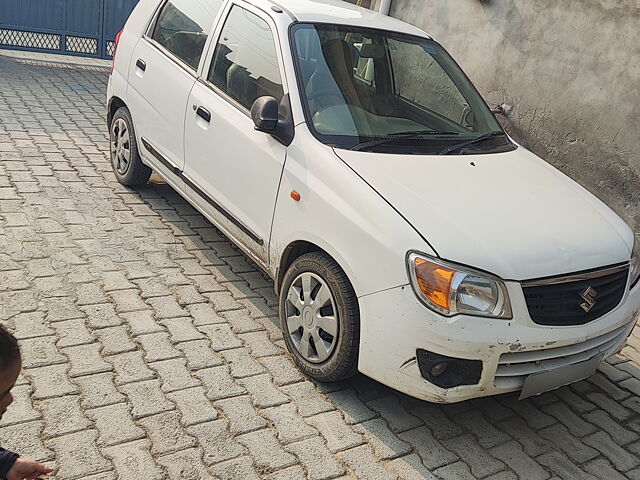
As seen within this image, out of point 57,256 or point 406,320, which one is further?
point 57,256

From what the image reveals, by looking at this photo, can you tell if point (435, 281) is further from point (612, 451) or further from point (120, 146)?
point (120, 146)

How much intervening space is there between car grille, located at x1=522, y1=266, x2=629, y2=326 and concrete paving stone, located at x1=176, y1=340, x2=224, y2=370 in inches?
66.9

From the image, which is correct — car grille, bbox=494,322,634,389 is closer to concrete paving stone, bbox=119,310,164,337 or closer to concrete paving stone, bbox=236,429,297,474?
concrete paving stone, bbox=236,429,297,474

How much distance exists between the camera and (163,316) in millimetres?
4070

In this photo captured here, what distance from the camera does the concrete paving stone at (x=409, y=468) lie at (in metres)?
3.14

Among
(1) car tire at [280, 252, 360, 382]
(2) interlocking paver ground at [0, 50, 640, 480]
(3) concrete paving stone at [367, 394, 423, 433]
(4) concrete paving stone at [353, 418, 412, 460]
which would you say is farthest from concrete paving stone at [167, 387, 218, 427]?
(3) concrete paving stone at [367, 394, 423, 433]

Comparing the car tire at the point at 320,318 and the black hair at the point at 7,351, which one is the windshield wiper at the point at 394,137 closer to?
the car tire at the point at 320,318

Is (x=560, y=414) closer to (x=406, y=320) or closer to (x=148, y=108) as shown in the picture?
(x=406, y=320)

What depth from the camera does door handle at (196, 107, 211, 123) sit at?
445 centimetres

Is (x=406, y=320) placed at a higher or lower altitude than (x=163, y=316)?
higher

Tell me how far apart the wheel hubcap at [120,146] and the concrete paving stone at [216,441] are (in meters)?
3.16

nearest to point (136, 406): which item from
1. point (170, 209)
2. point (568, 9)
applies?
point (170, 209)

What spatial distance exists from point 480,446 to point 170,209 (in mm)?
3370

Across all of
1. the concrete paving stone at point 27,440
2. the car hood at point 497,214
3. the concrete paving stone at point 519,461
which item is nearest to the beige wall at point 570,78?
the car hood at point 497,214
